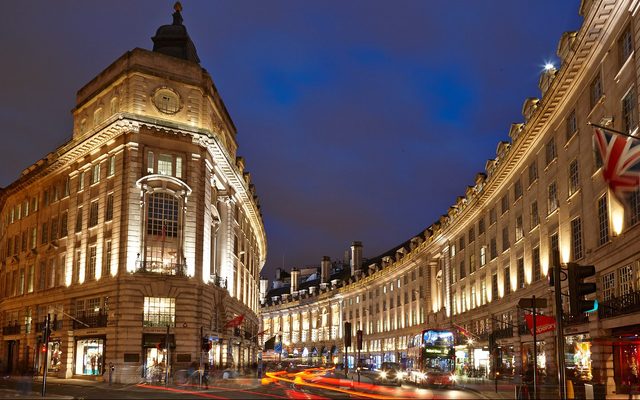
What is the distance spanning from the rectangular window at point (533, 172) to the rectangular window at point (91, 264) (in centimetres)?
3506

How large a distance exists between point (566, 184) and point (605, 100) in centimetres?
882

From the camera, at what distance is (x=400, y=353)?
104875mm

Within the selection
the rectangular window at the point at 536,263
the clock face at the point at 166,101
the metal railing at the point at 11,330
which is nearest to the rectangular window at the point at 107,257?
the clock face at the point at 166,101

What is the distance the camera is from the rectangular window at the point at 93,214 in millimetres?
58709

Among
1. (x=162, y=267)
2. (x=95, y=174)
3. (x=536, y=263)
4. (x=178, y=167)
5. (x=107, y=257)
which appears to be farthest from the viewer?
(x=95, y=174)

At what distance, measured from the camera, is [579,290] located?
1356 cm

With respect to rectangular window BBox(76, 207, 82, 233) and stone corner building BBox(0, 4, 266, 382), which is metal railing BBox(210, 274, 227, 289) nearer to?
stone corner building BBox(0, 4, 266, 382)

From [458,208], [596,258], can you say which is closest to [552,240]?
[596,258]

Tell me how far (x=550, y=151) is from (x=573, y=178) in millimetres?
5832

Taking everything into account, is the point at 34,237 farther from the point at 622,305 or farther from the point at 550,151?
the point at 622,305

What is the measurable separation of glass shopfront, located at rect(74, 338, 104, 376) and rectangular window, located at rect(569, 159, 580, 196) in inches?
1424

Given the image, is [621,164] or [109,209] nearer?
[621,164]

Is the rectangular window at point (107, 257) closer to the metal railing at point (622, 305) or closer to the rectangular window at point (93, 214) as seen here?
the rectangular window at point (93, 214)

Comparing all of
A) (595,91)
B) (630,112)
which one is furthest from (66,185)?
(630,112)
